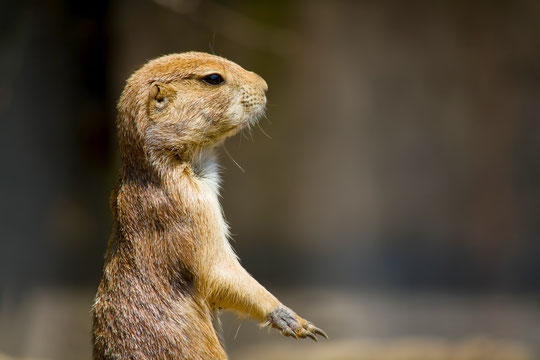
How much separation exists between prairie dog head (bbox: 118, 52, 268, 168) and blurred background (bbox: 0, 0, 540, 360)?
5.83m

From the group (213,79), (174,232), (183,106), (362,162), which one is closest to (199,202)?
(174,232)

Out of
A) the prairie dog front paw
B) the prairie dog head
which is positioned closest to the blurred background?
the prairie dog head

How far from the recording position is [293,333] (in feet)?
12.2

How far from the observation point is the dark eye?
3.94 metres

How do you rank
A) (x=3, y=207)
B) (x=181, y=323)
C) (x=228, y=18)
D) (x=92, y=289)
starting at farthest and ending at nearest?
(x=92, y=289), (x=228, y=18), (x=3, y=207), (x=181, y=323)

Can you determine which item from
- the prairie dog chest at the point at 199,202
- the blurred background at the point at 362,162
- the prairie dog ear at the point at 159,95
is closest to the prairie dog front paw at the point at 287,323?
the prairie dog chest at the point at 199,202

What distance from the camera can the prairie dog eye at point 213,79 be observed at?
3.94 m

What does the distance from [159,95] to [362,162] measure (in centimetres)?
684

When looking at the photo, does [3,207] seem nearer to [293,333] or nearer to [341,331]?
[341,331]

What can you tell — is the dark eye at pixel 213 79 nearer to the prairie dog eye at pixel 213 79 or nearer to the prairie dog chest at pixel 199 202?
the prairie dog eye at pixel 213 79

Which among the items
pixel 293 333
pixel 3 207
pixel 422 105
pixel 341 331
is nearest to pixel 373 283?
pixel 341 331

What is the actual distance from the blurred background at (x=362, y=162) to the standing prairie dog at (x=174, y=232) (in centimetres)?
589

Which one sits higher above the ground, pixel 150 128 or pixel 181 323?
pixel 150 128

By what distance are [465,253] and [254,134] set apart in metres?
3.47
